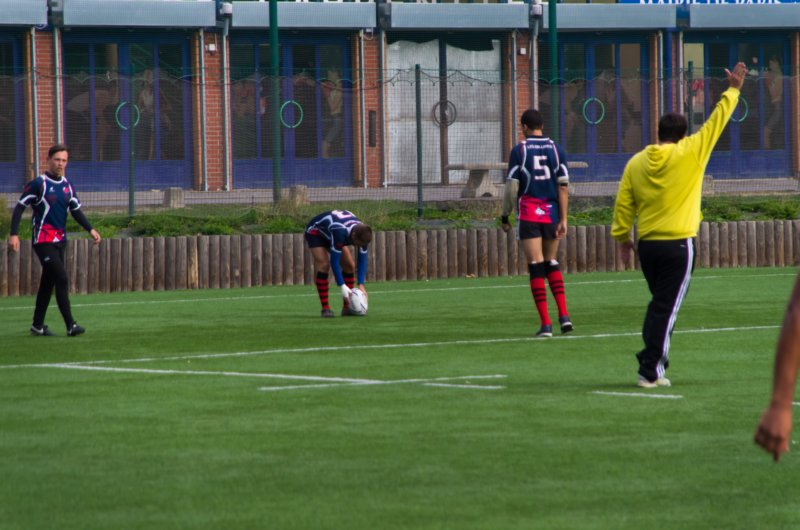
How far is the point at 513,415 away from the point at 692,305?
26.3 feet

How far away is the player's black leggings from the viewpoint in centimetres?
1498

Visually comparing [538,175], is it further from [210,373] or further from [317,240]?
[210,373]

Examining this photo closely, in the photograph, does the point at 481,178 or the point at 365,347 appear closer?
the point at 365,347

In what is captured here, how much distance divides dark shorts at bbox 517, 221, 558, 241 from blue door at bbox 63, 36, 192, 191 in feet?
31.7

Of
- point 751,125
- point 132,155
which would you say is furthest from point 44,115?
point 751,125

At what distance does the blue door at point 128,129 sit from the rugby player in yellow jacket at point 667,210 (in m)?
13.0

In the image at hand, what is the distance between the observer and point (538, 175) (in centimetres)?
1426

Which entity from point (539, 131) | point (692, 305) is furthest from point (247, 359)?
point (692, 305)

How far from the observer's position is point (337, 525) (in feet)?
21.5

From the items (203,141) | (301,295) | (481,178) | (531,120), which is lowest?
(301,295)

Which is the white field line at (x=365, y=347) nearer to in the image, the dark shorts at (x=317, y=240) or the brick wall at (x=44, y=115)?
the dark shorts at (x=317, y=240)

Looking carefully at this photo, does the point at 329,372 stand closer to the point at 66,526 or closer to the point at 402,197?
the point at 66,526

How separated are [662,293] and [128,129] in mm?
→ 14226

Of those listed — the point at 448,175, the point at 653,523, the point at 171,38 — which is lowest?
the point at 653,523
